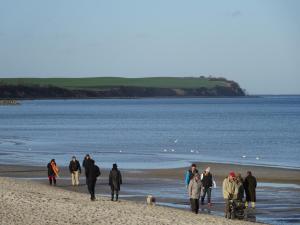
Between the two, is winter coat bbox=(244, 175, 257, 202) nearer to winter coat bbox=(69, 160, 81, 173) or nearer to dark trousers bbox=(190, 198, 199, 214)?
dark trousers bbox=(190, 198, 199, 214)

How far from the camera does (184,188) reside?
32.2 m

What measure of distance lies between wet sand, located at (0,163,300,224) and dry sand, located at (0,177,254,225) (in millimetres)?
2139

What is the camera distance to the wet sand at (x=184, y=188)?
25.1 meters

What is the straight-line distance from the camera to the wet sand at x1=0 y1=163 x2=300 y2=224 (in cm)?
2512

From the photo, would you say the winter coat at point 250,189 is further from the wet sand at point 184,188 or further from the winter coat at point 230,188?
the winter coat at point 230,188

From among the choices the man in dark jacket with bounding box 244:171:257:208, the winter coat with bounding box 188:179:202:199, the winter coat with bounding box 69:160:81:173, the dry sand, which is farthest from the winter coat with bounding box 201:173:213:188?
the winter coat with bounding box 69:160:81:173

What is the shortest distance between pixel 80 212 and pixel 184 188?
438 inches

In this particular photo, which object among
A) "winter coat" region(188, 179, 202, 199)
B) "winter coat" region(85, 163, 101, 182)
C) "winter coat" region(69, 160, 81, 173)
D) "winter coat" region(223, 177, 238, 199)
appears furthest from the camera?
"winter coat" region(69, 160, 81, 173)

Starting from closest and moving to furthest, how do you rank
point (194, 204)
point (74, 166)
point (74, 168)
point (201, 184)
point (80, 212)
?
1. point (80, 212)
2. point (194, 204)
3. point (201, 184)
4. point (74, 166)
5. point (74, 168)

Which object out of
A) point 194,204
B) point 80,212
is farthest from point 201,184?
point 80,212

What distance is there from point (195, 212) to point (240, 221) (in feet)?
4.86

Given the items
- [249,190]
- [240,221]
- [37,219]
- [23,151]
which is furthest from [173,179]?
[23,151]

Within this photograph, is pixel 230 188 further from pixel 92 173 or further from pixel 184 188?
pixel 184 188

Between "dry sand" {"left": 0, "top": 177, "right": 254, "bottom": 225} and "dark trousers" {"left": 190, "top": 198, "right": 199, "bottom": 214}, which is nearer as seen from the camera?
"dry sand" {"left": 0, "top": 177, "right": 254, "bottom": 225}
